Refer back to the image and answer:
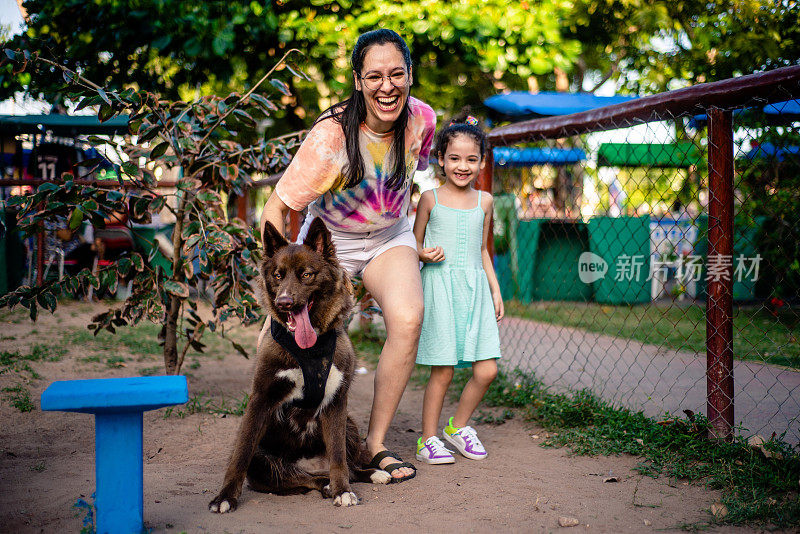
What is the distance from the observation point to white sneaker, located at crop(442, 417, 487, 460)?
144 inches

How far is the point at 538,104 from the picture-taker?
9.80m

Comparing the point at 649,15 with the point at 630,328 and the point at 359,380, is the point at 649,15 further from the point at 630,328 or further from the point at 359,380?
the point at 359,380

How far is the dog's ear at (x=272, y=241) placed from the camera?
2.93 metres

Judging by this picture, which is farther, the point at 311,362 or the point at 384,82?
the point at 384,82

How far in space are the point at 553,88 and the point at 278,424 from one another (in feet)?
49.9

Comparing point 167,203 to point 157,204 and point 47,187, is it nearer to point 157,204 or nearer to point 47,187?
point 157,204

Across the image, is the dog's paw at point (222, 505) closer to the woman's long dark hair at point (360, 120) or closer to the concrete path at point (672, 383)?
the woman's long dark hair at point (360, 120)

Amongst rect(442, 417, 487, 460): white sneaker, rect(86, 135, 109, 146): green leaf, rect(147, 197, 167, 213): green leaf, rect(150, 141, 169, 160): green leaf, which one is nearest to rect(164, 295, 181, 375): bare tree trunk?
rect(147, 197, 167, 213): green leaf

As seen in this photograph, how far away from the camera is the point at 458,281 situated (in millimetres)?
3773

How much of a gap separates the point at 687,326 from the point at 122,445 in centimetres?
716

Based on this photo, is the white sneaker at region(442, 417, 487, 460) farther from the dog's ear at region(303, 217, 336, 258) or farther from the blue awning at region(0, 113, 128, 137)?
the blue awning at region(0, 113, 128, 137)

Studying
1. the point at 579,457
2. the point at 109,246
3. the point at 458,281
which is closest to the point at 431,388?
the point at 458,281

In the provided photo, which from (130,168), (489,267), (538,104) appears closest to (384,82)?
(489,267)

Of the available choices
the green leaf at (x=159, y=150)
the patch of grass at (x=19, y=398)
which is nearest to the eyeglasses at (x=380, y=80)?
the green leaf at (x=159, y=150)
